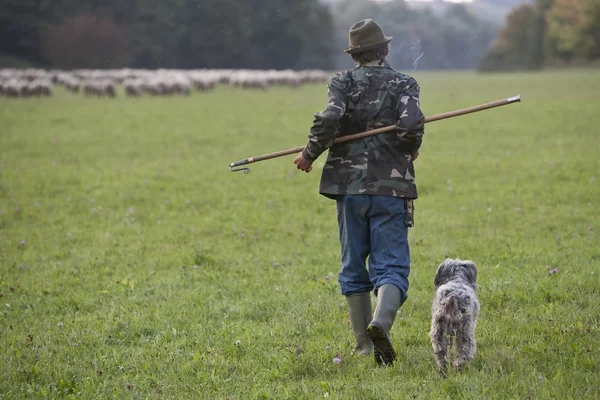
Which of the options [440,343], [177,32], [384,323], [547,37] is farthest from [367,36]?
[547,37]

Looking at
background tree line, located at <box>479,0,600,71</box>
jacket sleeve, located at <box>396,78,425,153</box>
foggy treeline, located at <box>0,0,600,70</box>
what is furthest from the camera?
background tree line, located at <box>479,0,600,71</box>

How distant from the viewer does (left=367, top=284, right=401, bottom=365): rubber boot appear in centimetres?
529

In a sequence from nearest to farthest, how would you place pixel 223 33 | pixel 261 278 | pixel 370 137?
pixel 370 137
pixel 261 278
pixel 223 33

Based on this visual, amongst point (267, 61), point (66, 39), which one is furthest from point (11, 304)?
point (267, 61)

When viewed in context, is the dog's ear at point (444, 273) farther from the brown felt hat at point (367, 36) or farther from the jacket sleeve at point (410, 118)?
the brown felt hat at point (367, 36)

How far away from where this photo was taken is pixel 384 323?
535cm

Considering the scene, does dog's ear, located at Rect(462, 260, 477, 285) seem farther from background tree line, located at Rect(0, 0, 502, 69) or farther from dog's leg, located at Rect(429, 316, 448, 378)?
background tree line, located at Rect(0, 0, 502, 69)

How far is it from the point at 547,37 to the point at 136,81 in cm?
7595

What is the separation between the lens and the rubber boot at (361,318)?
593cm

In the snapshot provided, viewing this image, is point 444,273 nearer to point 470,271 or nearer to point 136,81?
point 470,271

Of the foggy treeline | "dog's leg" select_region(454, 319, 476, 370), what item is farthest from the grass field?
the foggy treeline

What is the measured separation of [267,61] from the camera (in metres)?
81.6

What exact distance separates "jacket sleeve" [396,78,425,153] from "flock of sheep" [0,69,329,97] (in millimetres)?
45662

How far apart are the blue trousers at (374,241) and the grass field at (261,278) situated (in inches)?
27.6
